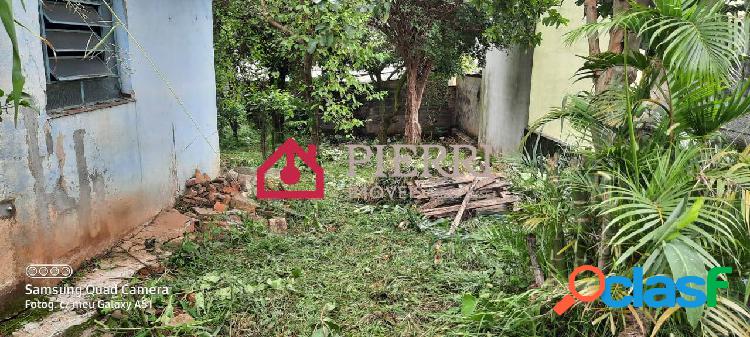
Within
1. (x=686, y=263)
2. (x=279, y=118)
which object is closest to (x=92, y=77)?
(x=686, y=263)

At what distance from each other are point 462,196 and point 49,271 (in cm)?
→ 363

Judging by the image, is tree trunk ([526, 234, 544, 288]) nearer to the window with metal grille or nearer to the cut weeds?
the cut weeds

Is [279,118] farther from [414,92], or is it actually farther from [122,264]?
[122,264]

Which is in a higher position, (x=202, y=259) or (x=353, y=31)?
(x=353, y=31)

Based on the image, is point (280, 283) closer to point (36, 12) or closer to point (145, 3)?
point (36, 12)

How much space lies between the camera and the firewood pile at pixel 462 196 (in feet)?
16.8

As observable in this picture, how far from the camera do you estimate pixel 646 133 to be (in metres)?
2.67

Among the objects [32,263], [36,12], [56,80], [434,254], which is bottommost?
[434,254]

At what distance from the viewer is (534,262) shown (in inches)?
116

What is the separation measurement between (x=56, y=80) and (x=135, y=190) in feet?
3.48

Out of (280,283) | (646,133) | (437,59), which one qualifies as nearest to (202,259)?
(280,283)

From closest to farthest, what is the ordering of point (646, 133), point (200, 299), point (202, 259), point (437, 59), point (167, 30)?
point (646, 133) → point (200, 299) → point (202, 259) → point (167, 30) → point (437, 59)

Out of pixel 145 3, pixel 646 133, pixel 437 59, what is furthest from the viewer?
pixel 437 59

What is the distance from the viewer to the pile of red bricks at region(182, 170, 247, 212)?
184 inches
